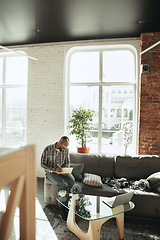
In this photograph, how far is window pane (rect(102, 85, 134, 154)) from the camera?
4926mm

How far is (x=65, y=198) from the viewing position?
2.84 metres

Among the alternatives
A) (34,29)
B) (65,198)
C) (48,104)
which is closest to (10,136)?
(48,104)

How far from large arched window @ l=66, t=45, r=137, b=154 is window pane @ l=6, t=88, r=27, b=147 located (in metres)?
1.34

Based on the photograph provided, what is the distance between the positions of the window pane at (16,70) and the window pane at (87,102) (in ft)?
4.80

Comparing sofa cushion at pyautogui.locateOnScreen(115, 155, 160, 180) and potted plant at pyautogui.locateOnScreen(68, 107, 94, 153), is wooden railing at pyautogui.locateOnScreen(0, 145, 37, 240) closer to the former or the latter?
sofa cushion at pyautogui.locateOnScreen(115, 155, 160, 180)

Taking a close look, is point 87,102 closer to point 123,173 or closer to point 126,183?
point 123,173

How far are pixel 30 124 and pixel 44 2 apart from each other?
299 cm

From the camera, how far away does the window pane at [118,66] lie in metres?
4.90

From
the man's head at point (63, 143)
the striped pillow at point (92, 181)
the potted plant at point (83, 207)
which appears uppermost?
the man's head at point (63, 143)

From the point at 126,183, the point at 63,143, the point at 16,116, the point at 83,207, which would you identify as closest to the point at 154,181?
the point at 126,183

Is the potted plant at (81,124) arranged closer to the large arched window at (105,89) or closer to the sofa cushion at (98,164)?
the large arched window at (105,89)

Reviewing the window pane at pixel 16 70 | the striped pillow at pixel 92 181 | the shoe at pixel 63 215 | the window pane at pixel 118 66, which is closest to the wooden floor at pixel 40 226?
the shoe at pixel 63 215

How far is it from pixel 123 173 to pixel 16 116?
11.2 ft

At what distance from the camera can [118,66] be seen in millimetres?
4961
